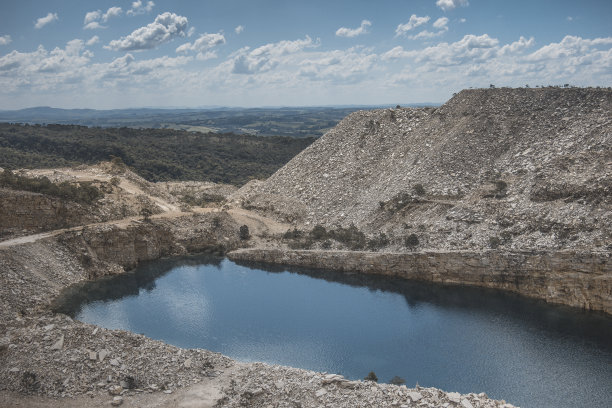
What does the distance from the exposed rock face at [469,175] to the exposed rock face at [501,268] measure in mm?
913

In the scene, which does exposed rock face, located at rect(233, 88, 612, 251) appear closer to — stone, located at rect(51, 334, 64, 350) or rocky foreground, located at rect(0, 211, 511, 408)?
rocky foreground, located at rect(0, 211, 511, 408)

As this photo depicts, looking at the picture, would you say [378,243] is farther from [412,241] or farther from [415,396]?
[415,396]

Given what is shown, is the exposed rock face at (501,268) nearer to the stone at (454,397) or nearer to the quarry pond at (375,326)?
the quarry pond at (375,326)

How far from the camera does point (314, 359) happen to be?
22.7 metres

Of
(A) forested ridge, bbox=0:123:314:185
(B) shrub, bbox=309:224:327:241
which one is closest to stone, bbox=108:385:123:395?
(B) shrub, bbox=309:224:327:241

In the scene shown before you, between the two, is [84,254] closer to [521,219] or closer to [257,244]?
[257,244]

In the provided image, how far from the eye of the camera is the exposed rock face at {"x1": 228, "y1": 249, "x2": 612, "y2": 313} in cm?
2617

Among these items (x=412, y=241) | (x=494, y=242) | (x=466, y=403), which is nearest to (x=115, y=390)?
(x=466, y=403)

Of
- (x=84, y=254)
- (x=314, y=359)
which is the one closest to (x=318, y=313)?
(x=314, y=359)

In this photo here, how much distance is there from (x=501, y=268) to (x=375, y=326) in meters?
8.43

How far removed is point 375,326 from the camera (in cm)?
2641

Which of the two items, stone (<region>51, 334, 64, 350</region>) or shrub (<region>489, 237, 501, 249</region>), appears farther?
shrub (<region>489, 237, 501, 249</region>)

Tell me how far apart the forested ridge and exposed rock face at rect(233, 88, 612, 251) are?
1790 cm

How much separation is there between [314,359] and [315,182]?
23.1m
